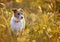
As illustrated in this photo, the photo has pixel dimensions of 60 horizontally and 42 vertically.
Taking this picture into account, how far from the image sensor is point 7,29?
2.05 meters

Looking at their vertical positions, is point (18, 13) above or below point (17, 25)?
above

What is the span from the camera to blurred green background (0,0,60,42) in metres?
2.06

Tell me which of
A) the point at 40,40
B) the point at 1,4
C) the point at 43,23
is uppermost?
the point at 1,4

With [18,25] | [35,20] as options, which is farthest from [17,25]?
[35,20]

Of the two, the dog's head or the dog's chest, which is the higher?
the dog's head

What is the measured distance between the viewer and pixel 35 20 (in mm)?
2092

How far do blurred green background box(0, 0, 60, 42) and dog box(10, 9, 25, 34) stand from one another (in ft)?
0.09

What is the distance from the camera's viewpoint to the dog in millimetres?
2061

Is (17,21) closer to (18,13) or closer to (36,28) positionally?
(18,13)

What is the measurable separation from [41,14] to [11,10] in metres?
0.26

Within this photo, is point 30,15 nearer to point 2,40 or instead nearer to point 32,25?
point 32,25

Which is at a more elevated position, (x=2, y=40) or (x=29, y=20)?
(x=29, y=20)

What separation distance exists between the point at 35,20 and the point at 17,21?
150 mm

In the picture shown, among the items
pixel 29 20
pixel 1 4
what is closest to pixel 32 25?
pixel 29 20
